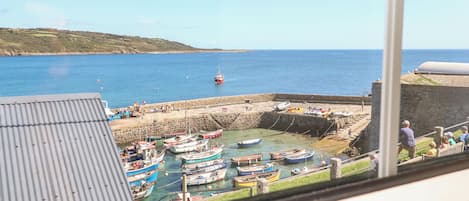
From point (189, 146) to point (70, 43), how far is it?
3.09 feet

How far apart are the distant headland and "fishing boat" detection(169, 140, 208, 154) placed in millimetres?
612

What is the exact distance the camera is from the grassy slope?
1318 mm

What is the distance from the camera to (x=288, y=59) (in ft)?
6.59

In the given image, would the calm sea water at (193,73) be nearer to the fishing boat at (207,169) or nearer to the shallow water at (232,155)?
the shallow water at (232,155)

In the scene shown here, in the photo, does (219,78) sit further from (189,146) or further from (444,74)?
(444,74)

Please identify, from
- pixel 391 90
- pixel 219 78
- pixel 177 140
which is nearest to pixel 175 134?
pixel 177 140

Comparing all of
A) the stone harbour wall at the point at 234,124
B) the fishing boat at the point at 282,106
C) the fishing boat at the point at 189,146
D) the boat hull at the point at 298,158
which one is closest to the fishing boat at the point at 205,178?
the fishing boat at the point at 189,146

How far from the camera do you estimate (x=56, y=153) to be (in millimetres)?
1332

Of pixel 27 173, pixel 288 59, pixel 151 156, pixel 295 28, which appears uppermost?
pixel 295 28

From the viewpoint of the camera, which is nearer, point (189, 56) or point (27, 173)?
point (27, 173)

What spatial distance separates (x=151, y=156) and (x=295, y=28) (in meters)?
1.02

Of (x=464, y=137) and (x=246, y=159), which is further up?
(x=464, y=137)

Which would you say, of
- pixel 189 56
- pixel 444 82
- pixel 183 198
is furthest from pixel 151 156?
pixel 444 82

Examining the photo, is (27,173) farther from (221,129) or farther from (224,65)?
(221,129)
